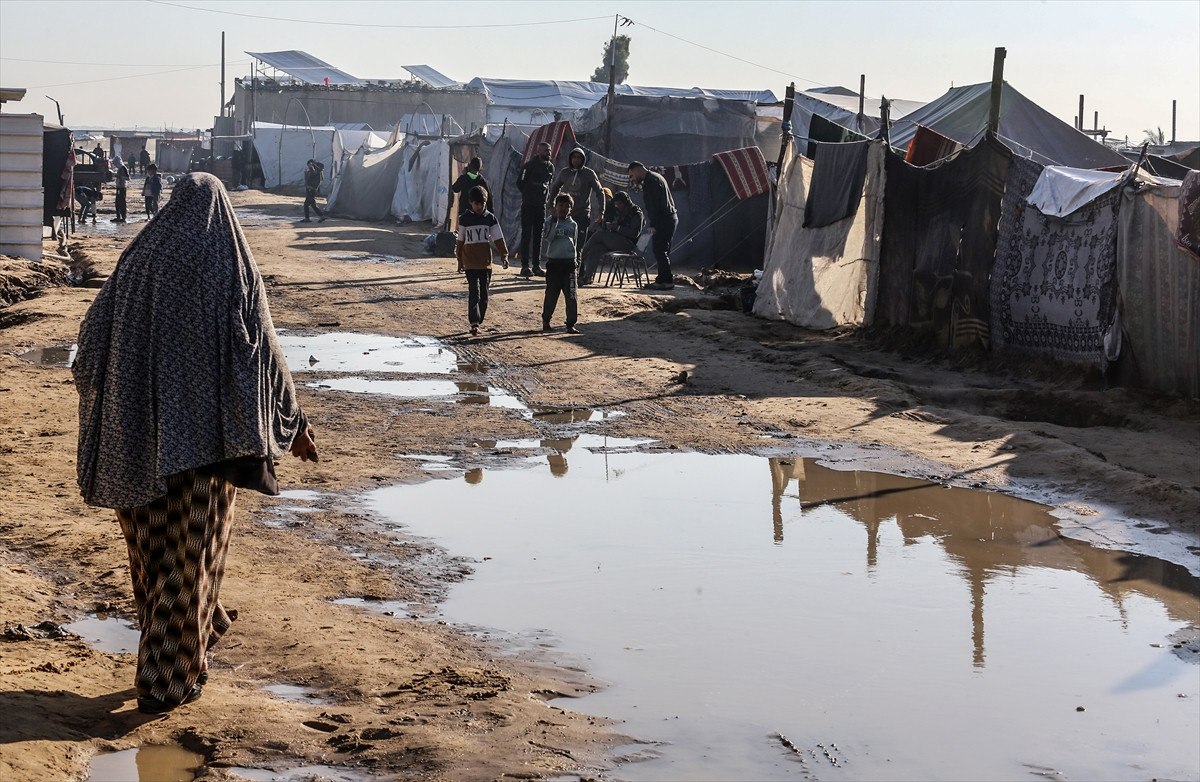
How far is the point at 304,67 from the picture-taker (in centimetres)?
6319

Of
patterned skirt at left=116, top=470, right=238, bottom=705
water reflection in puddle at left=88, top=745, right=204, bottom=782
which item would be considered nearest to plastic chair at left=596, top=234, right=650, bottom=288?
patterned skirt at left=116, top=470, right=238, bottom=705

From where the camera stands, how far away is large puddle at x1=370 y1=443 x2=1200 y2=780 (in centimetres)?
402

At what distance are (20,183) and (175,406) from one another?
13.9m

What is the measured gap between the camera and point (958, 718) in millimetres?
4238

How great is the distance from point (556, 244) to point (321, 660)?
8434mm

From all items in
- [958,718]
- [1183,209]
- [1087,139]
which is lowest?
[958,718]

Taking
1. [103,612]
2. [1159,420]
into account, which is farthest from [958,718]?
[1159,420]

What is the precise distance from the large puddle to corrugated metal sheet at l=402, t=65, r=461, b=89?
2173 inches

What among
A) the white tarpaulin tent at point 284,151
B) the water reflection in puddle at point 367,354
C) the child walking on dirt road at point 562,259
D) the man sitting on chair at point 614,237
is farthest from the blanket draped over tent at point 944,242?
the white tarpaulin tent at point 284,151

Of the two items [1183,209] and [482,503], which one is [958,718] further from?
[1183,209]

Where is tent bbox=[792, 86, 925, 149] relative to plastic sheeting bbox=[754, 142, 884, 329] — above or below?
above

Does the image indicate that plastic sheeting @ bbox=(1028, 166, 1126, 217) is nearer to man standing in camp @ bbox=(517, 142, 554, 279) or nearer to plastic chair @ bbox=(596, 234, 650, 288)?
plastic chair @ bbox=(596, 234, 650, 288)

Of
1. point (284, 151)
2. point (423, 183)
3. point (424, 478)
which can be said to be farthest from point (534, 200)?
point (284, 151)

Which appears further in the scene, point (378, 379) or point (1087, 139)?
point (1087, 139)
